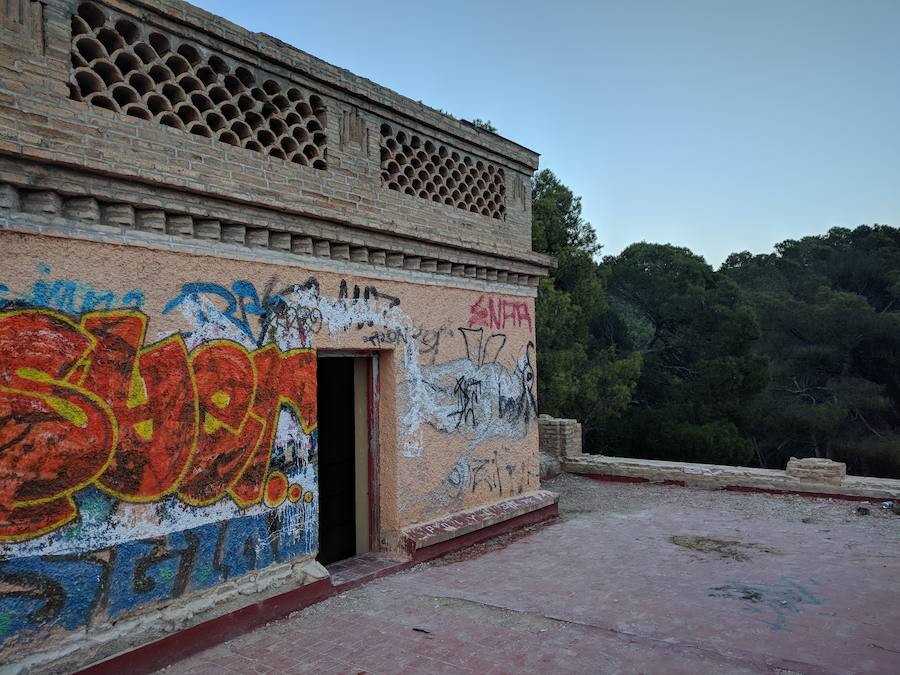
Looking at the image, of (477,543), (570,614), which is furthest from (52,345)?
(477,543)

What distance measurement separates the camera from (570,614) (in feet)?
17.1

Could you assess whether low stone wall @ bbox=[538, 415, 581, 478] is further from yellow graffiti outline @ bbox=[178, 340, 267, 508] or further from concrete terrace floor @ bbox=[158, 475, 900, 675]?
yellow graffiti outline @ bbox=[178, 340, 267, 508]

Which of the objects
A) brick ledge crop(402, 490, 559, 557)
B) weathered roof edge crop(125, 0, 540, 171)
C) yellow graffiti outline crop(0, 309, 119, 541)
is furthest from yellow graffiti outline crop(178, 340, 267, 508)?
weathered roof edge crop(125, 0, 540, 171)

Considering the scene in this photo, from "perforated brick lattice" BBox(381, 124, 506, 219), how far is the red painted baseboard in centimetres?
387

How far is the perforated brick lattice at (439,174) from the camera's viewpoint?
679 centimetres

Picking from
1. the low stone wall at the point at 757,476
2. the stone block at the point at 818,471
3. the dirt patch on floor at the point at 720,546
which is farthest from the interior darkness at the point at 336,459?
the stone block at the point at 818,471

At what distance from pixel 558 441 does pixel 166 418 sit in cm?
882

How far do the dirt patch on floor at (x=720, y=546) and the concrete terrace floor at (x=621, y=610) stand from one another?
0.07 ft

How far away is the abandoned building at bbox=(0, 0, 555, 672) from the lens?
13.1ft

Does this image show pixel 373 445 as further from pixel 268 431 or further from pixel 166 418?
pixel 166 418

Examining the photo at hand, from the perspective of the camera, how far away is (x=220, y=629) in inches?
185

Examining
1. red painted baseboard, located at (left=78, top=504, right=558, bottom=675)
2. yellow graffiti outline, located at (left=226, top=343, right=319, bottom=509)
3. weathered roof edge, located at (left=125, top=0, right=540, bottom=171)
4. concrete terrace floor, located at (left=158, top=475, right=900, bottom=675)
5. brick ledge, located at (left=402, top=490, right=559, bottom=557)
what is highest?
weathered roof edge, located at (left=125, top=0, right=540, bottom=171)

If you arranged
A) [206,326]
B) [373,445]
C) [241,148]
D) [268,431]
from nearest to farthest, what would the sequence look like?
[206,326] → [241,148] → [268,431] → [373,445]

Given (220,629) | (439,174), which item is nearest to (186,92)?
(439,174)
